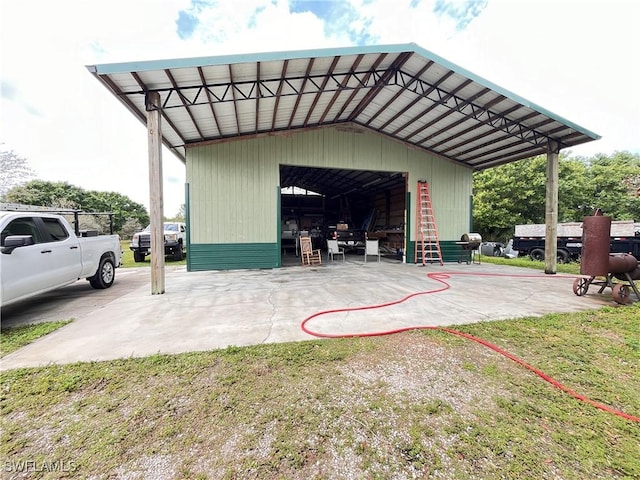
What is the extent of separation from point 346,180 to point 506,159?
7.49 metres

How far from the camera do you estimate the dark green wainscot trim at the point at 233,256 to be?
8109mm

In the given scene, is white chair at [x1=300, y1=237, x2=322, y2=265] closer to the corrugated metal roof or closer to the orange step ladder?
the orange step ladder

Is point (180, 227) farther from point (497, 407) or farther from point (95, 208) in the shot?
point (95, 208)

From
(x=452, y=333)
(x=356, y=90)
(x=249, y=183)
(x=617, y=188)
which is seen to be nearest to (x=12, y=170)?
(x=249, y=183)

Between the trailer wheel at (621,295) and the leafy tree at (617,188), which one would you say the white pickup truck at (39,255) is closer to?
the trailer wheel at (621,295)

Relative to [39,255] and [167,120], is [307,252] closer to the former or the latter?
[167,120]

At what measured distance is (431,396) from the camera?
2006 mm

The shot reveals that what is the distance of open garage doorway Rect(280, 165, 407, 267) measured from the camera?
41.8ft

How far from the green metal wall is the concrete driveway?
160 centimetres

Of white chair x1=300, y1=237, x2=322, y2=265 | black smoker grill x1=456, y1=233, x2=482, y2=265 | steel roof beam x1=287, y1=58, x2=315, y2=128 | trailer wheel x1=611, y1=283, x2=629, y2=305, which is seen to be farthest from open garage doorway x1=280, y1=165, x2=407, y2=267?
trailer wheel x1=611, y1=283, x2=629, y2=305

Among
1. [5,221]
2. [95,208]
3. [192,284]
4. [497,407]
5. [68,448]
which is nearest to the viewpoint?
[68,448]

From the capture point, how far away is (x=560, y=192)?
19.5 meters

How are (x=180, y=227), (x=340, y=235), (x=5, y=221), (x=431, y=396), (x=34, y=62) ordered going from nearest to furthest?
(x=431, y=396), (x=5, y=221), (x=34, y=62), (x=180, y=227), (x=340, y=235)

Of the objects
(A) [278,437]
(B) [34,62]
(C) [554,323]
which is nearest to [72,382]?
(A) [278,437]
